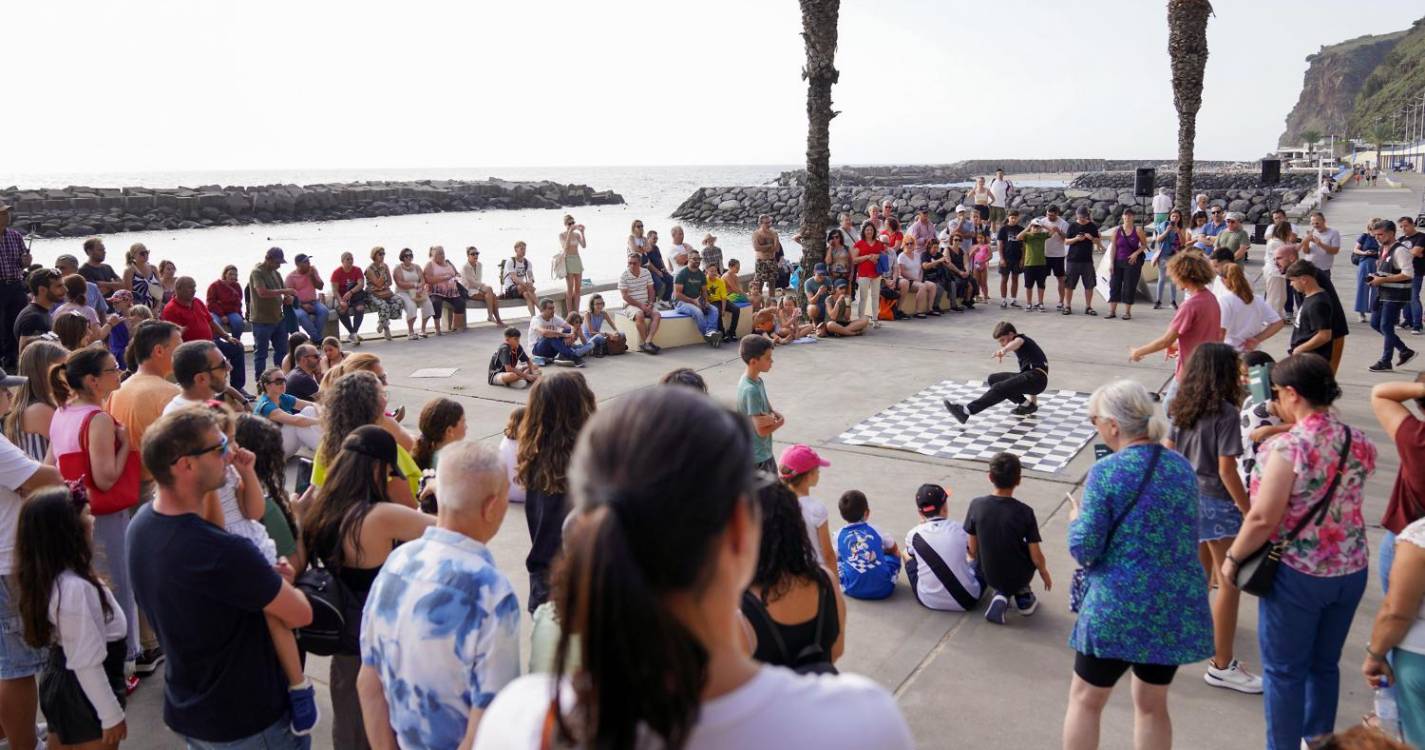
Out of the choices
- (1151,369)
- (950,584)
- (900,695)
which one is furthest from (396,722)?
(1151,369)

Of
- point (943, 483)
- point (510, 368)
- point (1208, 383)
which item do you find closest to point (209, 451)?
point (1208, 383)

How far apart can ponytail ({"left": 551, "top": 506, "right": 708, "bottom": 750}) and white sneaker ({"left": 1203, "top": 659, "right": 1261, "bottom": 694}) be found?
4097 mm

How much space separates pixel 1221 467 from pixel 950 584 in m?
1.45

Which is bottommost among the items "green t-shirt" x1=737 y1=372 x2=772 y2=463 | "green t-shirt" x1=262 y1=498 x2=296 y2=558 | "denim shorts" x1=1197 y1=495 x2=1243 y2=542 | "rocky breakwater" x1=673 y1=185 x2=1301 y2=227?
"denim shorts" x1=1197 y1=495 x2=1243 y2=542

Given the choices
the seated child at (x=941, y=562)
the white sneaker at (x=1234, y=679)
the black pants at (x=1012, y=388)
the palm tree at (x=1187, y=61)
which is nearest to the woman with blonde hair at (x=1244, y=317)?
the black pants at (x=1012, y=388)

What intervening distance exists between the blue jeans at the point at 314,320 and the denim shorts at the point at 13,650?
367 inches

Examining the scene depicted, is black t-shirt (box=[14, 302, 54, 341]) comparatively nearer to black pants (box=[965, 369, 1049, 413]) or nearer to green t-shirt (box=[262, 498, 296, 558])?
green t-shirt (box=[262, 498, 296, 558])

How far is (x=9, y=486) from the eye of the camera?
12.5ft

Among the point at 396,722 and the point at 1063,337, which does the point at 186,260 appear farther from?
the point at 396,722

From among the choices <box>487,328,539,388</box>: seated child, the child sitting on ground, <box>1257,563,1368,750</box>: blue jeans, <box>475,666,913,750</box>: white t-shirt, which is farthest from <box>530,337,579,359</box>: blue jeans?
<box>475,666,913,750</box>: white t-shirt

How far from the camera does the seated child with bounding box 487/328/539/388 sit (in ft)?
35.1

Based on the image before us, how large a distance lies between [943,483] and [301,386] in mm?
5150

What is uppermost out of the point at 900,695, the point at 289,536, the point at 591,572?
the point at 591,572

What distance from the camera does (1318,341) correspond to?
7250mm
